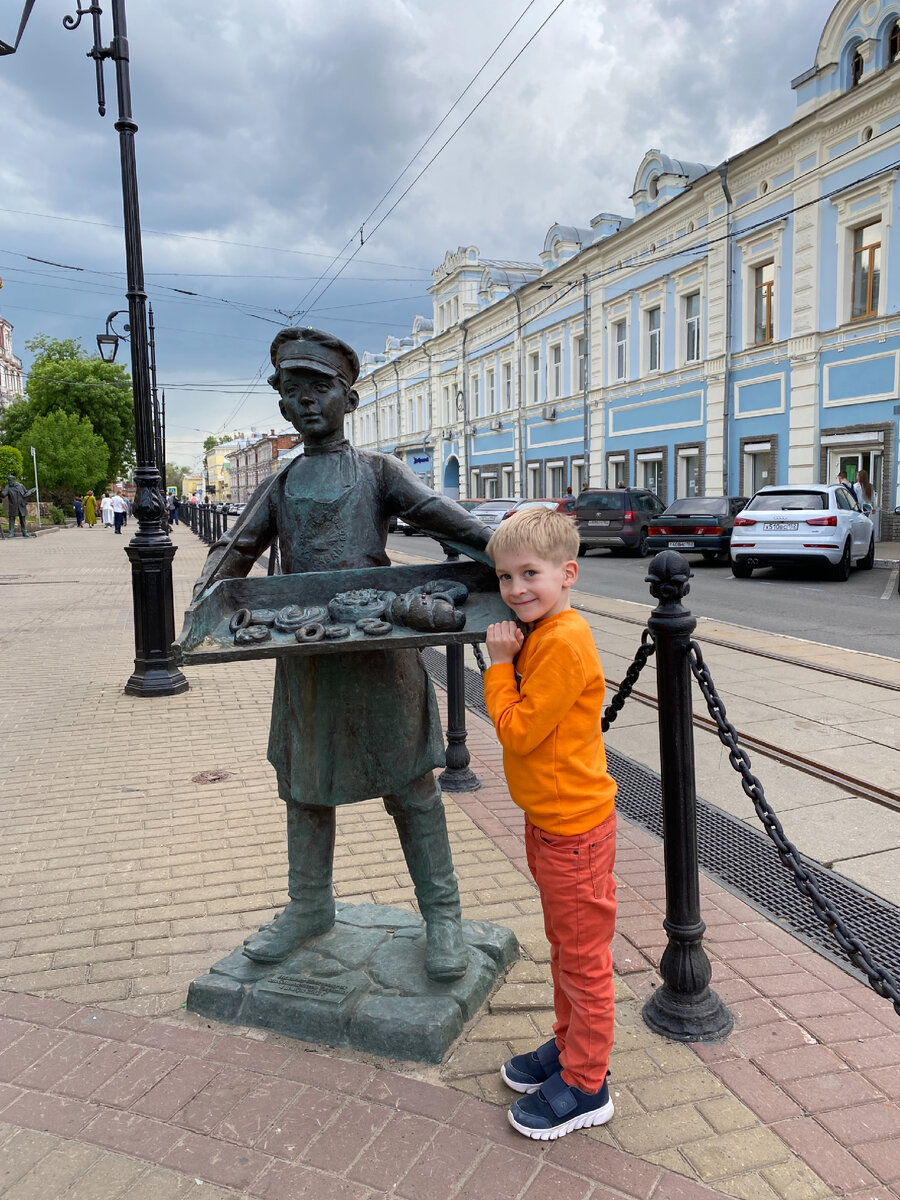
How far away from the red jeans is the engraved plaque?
759 mm

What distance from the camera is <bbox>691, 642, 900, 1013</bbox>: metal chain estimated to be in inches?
86.0

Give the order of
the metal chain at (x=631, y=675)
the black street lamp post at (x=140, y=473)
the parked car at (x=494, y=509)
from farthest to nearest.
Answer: the parked car at (x=494, y=509) → the black street lamp post at (x=140, y=473) → the metal chain at (x=631, y=675)

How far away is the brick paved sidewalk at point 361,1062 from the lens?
2.04 m

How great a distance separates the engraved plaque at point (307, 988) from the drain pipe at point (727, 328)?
23099 mm

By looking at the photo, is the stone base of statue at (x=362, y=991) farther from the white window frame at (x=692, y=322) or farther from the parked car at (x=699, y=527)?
the white window frame at (x=692, y=322)

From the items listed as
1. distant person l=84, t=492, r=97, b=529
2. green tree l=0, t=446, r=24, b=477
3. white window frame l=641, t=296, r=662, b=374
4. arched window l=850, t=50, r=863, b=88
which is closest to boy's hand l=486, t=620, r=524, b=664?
arched window l=850, t=50, r=863, b=88

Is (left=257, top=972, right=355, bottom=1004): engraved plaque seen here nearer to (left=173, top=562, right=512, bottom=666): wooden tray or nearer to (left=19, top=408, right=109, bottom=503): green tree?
(left=173, top=562, right=512, bottom=666): wooden tray

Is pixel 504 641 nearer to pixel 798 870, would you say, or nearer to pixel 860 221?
pixel 798 870

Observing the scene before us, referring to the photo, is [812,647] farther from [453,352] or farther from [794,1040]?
[453,352]

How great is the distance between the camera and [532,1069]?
7.55 ft

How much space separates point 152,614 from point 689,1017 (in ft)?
19.1

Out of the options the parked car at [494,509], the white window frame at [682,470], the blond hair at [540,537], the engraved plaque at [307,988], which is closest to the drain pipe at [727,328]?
the white window frame at [682,470]

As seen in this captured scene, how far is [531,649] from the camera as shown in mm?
2117

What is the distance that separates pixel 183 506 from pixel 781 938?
61.9 metres
